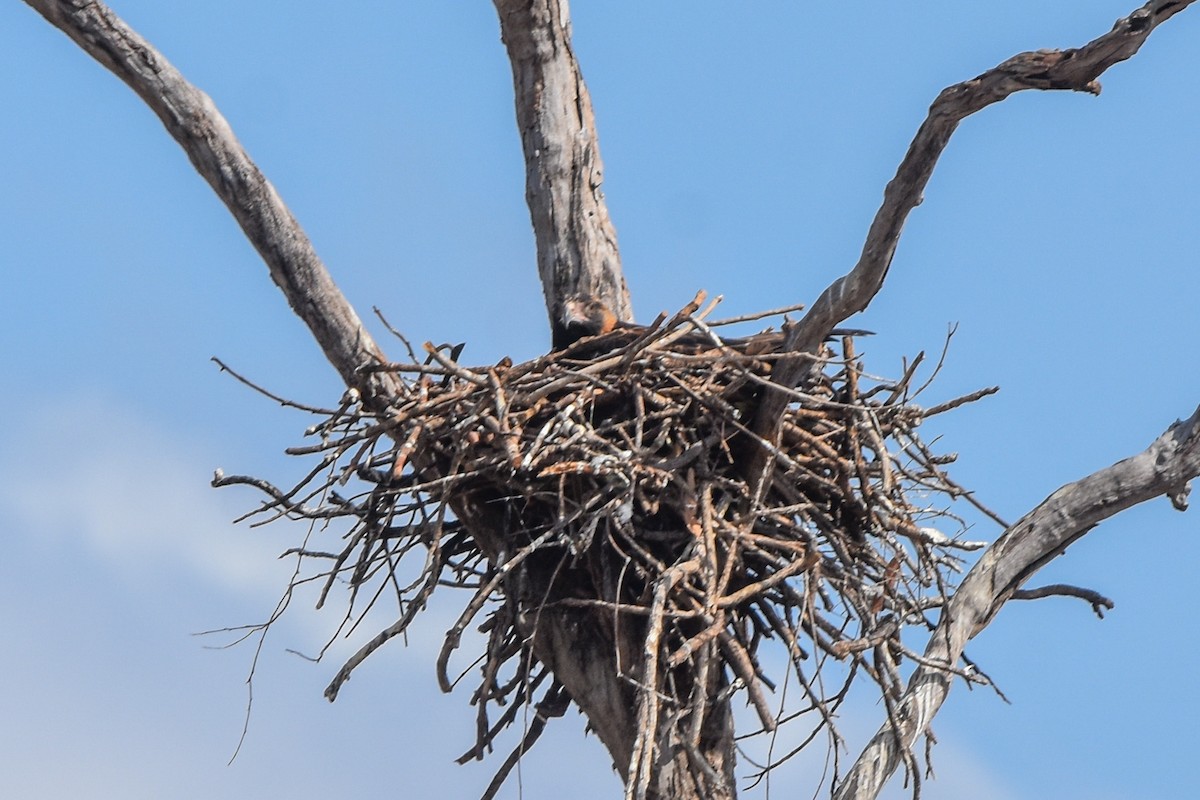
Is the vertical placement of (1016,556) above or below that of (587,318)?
below

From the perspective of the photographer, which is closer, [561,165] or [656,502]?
[656,502]

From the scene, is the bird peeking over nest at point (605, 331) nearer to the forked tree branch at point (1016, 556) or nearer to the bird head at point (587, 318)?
the bird head at point (587, 318)

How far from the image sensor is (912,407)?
494cm

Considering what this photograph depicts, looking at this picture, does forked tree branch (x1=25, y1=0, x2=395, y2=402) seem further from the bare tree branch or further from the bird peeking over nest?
the bare tree branch

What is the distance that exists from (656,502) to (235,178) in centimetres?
153

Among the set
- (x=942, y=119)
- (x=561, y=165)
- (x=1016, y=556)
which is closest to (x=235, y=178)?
(x=561, y=165)

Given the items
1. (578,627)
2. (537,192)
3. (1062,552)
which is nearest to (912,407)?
(1062,552)

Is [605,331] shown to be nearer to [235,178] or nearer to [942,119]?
[235,178]

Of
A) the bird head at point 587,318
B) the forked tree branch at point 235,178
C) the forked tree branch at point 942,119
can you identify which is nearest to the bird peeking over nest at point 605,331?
the bird head at point 587,318

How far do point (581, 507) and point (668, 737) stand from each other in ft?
2.33

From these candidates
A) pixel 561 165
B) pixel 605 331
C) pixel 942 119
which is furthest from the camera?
pixel 561 165

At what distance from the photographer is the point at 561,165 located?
580 centimetres

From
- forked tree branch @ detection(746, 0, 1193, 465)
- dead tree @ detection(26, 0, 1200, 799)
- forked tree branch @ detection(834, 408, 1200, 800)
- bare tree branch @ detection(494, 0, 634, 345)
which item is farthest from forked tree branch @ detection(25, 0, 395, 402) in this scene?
forked tree branch @ detection(834, 408, 1200, 800)

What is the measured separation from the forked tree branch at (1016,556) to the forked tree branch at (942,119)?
952 millimetres
